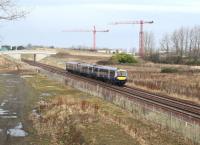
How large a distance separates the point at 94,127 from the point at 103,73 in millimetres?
44976

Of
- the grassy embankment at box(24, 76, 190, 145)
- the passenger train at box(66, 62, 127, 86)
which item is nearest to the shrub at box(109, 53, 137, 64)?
the passenger train at box(66, 62, 127, 86)

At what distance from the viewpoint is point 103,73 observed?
71625mm

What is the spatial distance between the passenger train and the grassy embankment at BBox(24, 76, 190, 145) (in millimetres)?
25795

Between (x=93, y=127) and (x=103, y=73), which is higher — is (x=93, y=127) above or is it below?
above

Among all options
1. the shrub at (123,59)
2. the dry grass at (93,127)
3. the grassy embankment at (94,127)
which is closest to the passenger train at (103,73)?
the grassy embankment at (94,127)

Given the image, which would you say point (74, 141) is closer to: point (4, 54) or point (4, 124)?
point (4, 124)

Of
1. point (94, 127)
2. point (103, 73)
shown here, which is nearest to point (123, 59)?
point (103, 73)

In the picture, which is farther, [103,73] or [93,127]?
[103,73]

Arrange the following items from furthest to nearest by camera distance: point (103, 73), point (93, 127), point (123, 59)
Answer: point (123, 59) < point (103, 73) < point (93, 127)

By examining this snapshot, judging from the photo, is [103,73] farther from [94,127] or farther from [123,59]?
[123,59]

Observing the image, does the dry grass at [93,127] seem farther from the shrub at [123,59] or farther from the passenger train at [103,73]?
the shrub at [123,59]

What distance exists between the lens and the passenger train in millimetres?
64438

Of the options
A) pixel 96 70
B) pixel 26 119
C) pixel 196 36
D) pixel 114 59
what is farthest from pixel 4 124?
pixel 196 36

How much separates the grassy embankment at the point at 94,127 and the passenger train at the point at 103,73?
2580 cm
